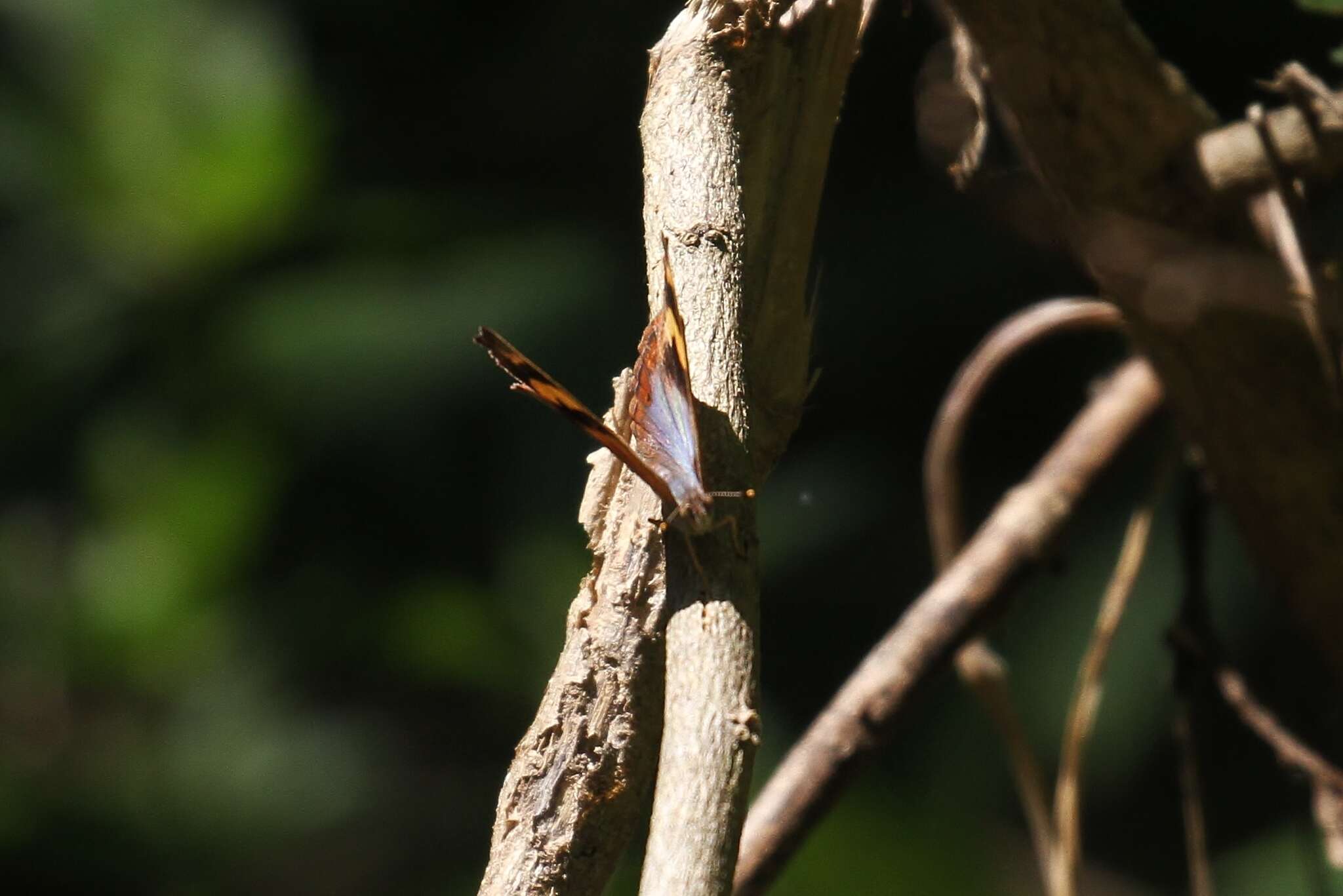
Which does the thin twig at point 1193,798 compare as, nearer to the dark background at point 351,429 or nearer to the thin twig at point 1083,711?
the thin twig at point 1083,711

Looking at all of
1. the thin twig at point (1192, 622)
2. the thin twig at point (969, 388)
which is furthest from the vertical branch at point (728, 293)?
the thin twig at point (1192, 622)

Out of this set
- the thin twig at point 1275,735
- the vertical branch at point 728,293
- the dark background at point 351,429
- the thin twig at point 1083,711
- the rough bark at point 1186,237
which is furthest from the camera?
the dark background at point 351,429

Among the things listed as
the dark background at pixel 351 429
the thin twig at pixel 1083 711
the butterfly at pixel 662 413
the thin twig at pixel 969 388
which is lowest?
the butterfly at pixel 662 413

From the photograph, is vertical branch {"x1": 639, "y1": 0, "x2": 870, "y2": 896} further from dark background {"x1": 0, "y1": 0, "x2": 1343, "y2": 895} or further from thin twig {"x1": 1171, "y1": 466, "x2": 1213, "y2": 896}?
dark background {"x1": 0, "y1": 0, "x2": 1343, "y2": 895}

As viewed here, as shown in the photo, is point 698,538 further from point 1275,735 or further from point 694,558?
point 1275,735

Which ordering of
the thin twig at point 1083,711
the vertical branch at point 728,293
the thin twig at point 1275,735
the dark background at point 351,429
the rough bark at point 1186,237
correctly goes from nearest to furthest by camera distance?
the vertical branch at point 728,293
the rough bark at point 1186,237
the thin twig at point 1275,735
the thin twig at point 1083,711
the dark background at point 351,429

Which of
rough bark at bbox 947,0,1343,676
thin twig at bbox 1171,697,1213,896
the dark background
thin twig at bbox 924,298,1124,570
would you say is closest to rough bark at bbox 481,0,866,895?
rough bark at bbox 947,0,1343,676

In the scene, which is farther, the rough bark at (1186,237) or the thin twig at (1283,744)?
the thin twig at (1283,744)
